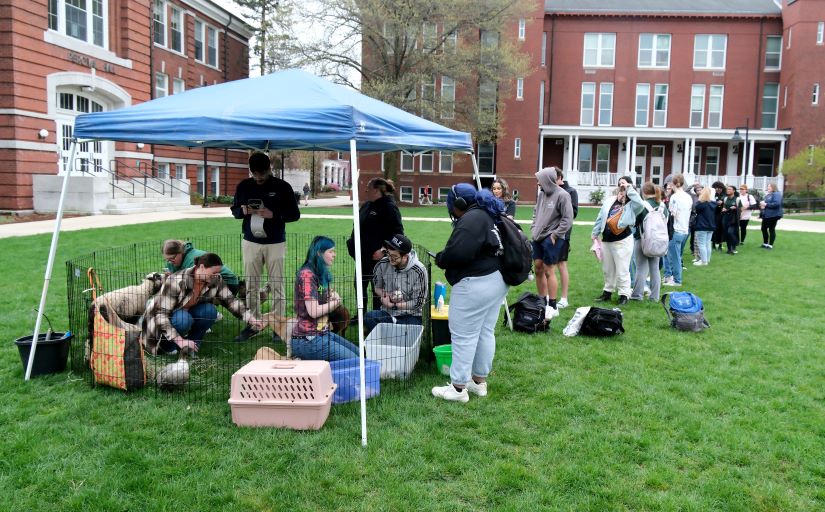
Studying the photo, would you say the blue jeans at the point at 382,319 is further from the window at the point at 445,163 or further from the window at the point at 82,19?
the window at the point at 445,163

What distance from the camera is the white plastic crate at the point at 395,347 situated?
5.37 meters

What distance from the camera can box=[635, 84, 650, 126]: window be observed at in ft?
131

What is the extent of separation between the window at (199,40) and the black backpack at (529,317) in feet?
106

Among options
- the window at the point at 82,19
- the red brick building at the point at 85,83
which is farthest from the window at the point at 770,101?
the window at the point at 82,19

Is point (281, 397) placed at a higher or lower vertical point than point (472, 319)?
lower

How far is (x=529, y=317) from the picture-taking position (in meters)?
7.06

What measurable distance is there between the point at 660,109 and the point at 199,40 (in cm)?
2807

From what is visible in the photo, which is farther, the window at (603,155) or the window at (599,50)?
the window at (603,155)

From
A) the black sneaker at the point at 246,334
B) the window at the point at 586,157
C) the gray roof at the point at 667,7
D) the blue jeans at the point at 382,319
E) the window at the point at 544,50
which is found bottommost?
the black sneaker at the point at 246,334

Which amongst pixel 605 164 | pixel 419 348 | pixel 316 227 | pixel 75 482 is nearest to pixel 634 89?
pixel 605 164

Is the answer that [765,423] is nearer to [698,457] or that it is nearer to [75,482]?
[698,457]

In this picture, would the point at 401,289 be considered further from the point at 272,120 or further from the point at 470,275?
the point at 272,120

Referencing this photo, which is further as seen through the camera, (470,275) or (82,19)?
(82,19)

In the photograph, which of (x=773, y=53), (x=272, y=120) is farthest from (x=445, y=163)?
(x=272, y=120)
